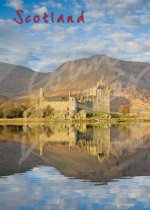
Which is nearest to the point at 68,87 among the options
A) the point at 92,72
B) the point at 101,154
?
the point at 92,72

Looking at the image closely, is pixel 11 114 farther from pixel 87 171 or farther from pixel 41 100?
pixel 87 171

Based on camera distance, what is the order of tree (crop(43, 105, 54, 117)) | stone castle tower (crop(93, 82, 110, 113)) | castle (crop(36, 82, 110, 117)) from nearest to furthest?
castle (crop(36, 82, 110, 117)) → tree (crop(43, 105, 54, 117)) → stone castle tower (crop(93, 82, 110, 113))

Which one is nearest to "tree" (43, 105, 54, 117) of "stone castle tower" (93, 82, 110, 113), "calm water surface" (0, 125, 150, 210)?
"stone castle tower" (93, 82, 110, 113)

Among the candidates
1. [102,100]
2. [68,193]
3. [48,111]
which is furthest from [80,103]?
[68,193]

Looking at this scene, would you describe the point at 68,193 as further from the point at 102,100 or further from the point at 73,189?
the point at 102,100

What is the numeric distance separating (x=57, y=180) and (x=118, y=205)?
435 centimetres

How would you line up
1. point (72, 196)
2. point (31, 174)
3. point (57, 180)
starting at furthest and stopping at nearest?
point (31, 174) < point (57, 180) < point (72, 196)

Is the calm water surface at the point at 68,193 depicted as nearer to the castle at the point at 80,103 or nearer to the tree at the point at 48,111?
the castle at the point at 80,103

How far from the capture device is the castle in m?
92.8

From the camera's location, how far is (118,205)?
11.4 metres

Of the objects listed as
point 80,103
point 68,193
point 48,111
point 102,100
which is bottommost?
point 68,193

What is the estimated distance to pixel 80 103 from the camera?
3922 inches

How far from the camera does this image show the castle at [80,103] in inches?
3652

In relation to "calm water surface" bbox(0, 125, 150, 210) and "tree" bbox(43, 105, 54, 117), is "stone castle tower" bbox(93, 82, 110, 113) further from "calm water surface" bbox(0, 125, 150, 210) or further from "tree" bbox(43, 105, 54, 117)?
"calm water surface" bbox(0, 125, 150, 210)
